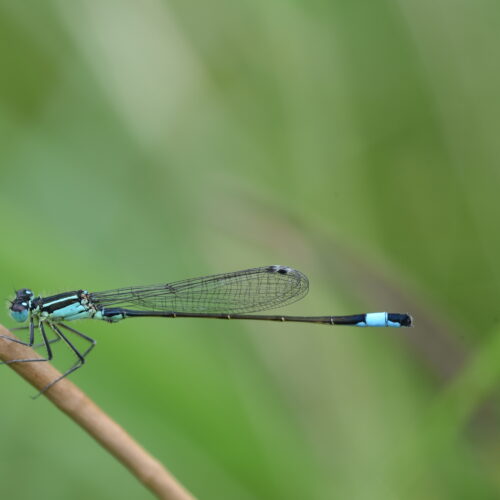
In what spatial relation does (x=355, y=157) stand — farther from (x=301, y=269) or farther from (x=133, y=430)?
(x=133, y=430)

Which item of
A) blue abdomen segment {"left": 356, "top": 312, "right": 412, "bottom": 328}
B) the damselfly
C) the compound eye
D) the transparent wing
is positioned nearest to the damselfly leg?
the damselfly

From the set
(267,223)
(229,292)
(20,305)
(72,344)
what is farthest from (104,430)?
(267,223)

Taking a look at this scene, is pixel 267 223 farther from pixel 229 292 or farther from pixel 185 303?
pixel 185 303

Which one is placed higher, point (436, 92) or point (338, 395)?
point (436, 92)

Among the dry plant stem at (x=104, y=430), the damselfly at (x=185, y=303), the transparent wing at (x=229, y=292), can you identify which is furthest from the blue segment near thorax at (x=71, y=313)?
the dry plant stem at (x=104, y=430)

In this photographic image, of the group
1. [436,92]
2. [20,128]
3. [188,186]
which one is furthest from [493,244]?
[20,128]

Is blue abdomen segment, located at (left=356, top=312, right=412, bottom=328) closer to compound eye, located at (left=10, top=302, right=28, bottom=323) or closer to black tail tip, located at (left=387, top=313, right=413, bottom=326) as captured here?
black tail tip, located at (left=387, top=313, right=413, bottom=326)
